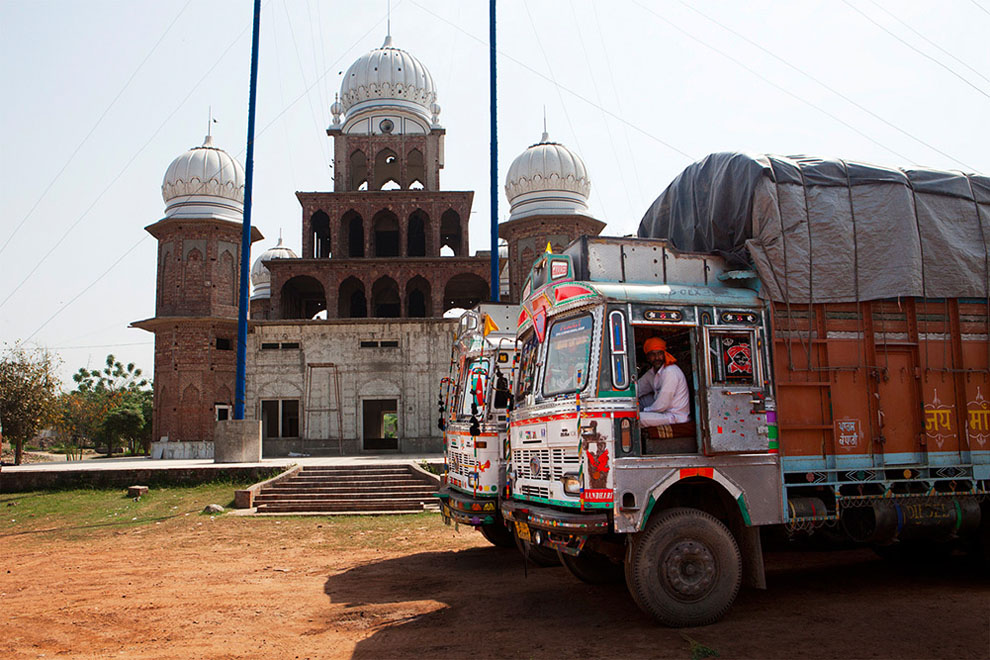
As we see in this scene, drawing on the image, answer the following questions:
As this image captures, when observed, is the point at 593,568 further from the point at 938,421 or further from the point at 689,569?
the point at 938,421

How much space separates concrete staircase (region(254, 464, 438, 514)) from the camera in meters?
16.2

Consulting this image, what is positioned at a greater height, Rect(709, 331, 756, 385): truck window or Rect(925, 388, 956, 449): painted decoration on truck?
Rect(709, 331, 756, 385): truck window

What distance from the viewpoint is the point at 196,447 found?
1276 inches

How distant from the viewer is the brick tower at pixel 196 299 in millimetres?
32844

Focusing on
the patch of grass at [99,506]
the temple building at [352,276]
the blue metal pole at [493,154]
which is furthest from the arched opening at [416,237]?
the patch of grass at [99,506]

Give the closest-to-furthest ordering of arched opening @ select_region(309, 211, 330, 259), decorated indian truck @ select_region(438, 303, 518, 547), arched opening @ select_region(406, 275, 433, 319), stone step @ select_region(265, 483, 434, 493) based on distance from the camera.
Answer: decorated indian truck @ select_region(438, 303, 518, 547), stone step @ select_region(265, 483, 434, 493), arched opening @ select_region(406, 275, 433, 319), arched opening @ select_region(309, 211, 330, 259)

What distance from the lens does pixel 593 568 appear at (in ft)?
26.6

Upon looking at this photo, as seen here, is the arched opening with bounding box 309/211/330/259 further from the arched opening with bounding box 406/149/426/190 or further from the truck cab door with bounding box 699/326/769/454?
the truck cab door with bounding box 699/326/769/454

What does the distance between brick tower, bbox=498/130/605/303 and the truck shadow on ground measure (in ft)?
85.8

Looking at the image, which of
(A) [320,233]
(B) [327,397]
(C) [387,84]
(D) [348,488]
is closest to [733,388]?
(D) [348,488]

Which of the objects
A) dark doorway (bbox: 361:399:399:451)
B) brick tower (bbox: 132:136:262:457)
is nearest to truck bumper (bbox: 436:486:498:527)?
dark doorway (bbox: 361:399:399:451)

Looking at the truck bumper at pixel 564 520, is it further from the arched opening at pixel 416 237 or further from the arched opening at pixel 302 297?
the arched opening at pixel 416 237

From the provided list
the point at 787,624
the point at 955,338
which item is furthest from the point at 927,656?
the point at 955,338

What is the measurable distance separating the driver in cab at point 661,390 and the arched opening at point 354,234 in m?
29.2
